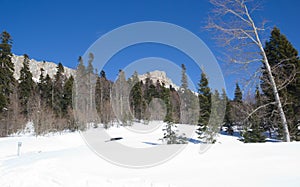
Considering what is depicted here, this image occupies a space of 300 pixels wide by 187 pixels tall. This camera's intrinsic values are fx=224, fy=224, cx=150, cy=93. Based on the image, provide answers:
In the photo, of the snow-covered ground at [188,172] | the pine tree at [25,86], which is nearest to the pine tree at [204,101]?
the snow-covered ground at [188,172]

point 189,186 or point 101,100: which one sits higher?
point 101,100

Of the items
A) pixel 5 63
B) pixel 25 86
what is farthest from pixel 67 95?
pixel 5 63

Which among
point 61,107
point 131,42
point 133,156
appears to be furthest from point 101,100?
point 133,156

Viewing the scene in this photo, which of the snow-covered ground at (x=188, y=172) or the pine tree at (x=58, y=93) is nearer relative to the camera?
the snow-covered ground at (x=188, y=172)

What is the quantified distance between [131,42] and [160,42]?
1.24m

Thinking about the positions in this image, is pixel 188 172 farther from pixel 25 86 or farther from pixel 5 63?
pixel 25 86

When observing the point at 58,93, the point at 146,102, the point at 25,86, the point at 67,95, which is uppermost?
the point at 25,86

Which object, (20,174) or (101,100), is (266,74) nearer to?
(20,174)

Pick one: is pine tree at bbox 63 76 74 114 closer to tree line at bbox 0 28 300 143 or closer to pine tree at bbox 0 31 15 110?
tree line at bbox 0 28 300 143

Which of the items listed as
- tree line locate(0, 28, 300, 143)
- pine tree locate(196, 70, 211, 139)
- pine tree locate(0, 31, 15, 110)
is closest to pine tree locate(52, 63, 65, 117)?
tree line locate(0, 28, 300, 143)

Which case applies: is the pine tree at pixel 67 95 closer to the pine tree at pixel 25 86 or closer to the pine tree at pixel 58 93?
the pine tree at pixel 58 93

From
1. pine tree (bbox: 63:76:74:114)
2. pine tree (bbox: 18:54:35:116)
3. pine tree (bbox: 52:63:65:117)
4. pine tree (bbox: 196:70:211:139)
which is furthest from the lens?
pine tree (bbox: 63:76:74:114)

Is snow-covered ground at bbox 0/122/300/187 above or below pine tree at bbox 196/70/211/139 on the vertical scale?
below

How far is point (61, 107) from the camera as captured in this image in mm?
41844
